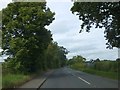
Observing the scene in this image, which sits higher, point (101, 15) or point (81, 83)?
point (101, 15)

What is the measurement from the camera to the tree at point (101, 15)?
1308 inches

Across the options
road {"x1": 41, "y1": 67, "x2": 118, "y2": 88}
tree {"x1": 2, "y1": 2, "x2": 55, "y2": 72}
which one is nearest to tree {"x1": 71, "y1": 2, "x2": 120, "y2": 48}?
road {"x1": 41, "y1": 67, "x2": 118, "y2": 88}

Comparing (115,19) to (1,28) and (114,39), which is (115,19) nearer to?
(114,39)

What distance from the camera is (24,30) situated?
163ft

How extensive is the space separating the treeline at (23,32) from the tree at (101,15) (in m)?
12.6

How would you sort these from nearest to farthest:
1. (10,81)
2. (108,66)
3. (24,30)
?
(10,81) → (24,30) → (108,66)

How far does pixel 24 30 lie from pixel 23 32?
438 mm

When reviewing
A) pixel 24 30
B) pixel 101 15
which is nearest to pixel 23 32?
pixel 24 30

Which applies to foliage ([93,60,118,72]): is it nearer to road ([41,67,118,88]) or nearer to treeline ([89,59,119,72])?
→ treeline ([89,59,119,72])

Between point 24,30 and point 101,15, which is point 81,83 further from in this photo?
point 24,30

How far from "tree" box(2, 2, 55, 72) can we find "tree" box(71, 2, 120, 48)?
41.4 ft

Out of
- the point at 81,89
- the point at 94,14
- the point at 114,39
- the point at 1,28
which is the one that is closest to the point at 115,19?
the point at 94,14

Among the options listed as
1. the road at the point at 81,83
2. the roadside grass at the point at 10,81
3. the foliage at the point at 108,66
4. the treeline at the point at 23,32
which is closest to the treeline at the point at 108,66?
the foliage at the point at 108,66

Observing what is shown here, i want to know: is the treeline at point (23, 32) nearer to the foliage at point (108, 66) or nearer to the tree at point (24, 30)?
the tree at point (24, 30)
